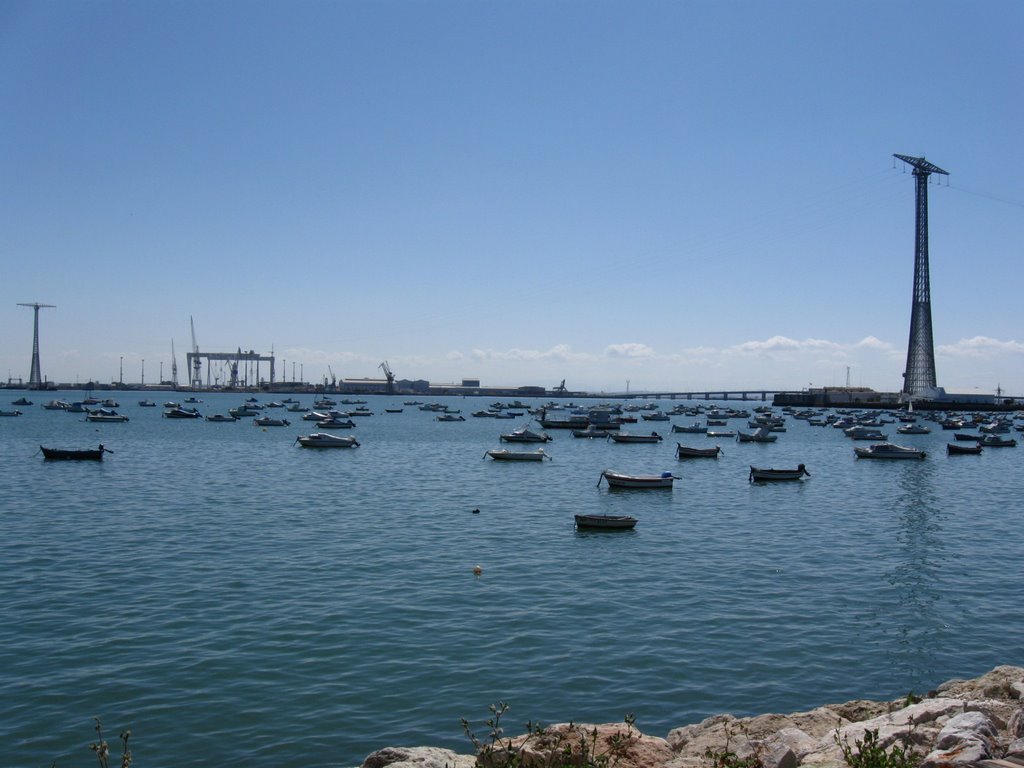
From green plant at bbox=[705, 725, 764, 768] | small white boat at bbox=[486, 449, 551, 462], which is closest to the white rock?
green plant at bbox=[705, 725, 764, 768]

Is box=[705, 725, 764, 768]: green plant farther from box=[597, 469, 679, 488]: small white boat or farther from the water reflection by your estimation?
box=[597, 469, 679, 488]: small white boat

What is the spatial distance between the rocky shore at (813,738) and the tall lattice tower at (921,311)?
526 ft

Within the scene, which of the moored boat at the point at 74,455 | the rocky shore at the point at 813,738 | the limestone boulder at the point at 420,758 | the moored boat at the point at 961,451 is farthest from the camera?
the moored boat at the point at 961,451

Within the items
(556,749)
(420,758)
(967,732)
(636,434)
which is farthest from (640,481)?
(636,434)

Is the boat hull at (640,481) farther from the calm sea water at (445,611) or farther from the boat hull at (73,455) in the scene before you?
the boat hull at (73,455)

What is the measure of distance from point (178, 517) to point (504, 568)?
1918 centimetres

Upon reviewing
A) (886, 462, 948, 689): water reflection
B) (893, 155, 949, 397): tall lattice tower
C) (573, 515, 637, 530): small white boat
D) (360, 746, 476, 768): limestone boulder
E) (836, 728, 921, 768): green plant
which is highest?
(893, 155, 949, 397): tall lattice tower

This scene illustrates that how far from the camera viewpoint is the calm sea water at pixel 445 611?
17.0m

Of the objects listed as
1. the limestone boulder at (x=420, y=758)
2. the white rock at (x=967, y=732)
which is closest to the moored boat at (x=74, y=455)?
the limestone boulder at (x=420, y=758)

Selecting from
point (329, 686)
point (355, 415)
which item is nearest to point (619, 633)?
point (329, 686)

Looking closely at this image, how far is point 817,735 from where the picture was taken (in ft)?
47.2

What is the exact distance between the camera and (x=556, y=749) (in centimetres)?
1255

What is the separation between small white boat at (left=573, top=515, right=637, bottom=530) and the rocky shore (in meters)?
21.7

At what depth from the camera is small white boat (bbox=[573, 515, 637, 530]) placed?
38000 mm
